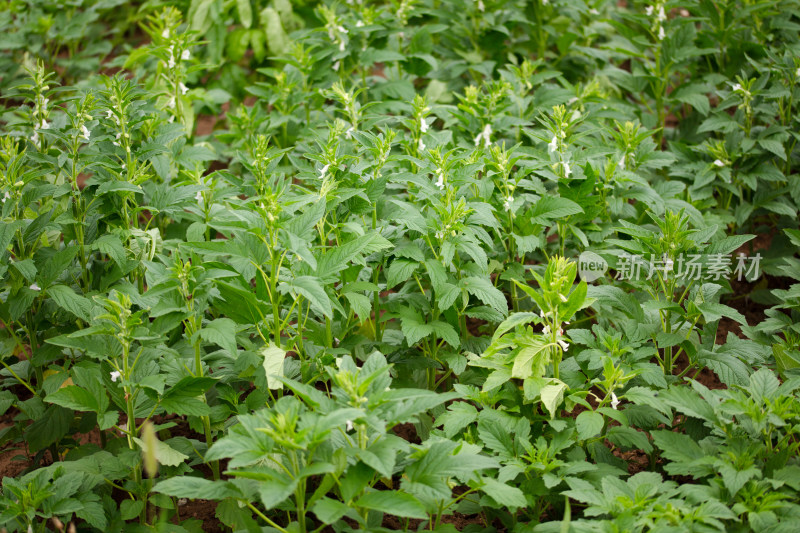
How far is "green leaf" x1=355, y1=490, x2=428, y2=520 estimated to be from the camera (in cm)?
224

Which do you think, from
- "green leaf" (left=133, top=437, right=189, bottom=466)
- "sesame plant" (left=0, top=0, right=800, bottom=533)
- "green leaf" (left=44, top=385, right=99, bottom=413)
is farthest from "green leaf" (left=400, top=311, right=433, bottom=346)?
"green leaf" (left=44, top=385, right=99, bottom=413)

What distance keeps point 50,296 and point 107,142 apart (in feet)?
2.52

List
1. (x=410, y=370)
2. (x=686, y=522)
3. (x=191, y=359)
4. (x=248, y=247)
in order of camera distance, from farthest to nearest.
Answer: (x=410, y=370), (x=191, y=359), (x=248, y=247), (x=686, y=522)

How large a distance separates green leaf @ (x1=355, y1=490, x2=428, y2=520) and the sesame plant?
0.02 m

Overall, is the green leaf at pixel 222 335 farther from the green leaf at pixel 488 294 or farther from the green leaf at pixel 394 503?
the green leaf at pixel 488 294

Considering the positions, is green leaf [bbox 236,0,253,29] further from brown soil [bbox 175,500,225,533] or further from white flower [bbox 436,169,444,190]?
brown soil [bbox 175,500,225,533]

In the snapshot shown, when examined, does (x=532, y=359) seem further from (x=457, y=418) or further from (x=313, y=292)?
(x=313, y=292)

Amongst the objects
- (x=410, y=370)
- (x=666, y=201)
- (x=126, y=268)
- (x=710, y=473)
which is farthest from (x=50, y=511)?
(x=666, y=201)

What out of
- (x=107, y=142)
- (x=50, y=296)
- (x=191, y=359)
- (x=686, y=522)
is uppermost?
(x=107, y=142)

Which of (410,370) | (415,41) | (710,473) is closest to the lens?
(710,473)

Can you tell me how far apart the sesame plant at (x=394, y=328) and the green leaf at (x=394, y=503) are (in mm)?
16

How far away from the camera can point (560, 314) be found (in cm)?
280

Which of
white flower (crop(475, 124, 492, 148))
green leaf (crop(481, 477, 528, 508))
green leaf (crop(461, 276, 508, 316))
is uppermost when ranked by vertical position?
white flower (crop(475, 124, 492, 148))

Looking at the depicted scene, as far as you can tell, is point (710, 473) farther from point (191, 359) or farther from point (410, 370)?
point (191, 359)
